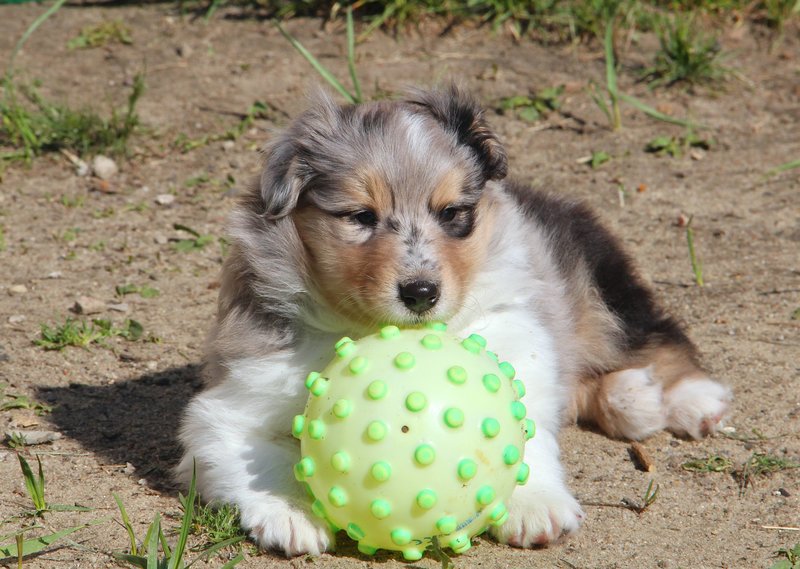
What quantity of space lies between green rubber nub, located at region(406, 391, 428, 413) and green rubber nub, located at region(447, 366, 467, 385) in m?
0.12

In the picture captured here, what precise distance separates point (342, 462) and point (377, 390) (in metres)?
0.23

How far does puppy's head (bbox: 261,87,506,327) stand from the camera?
3.41 meters

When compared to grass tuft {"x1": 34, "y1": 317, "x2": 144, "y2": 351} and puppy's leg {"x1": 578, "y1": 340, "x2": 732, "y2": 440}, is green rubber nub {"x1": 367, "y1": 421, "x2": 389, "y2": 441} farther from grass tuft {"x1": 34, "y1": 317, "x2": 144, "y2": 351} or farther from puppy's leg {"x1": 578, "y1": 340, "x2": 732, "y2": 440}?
grass tuft {"x1": 34, "y1": 317, "x2": 144, "y2": 351}

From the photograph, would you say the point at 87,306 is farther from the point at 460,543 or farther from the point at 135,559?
the point at 460,543

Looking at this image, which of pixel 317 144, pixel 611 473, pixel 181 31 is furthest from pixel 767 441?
pixel 181 31

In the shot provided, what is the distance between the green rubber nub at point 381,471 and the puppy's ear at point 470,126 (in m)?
1.35

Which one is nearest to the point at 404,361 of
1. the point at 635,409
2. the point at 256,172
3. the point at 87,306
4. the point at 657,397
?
the point at 635,409

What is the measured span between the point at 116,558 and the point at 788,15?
723 centimetres

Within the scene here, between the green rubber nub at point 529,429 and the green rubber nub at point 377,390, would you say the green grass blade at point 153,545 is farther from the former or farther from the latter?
the green rubber nub at point 529,429

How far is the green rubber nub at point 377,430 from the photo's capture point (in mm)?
2980

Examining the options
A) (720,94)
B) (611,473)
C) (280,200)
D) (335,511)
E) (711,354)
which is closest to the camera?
(335,511)

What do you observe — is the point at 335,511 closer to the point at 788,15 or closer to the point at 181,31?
the point at 181,31

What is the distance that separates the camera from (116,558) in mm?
3174

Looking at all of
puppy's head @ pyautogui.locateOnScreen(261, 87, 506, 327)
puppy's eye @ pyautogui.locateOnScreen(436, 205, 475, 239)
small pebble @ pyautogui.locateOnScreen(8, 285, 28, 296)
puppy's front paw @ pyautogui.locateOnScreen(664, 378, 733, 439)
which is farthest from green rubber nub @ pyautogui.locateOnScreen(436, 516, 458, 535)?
small pebble @ pyautogui.locateOnScreen(8, 285, 28, 296)
